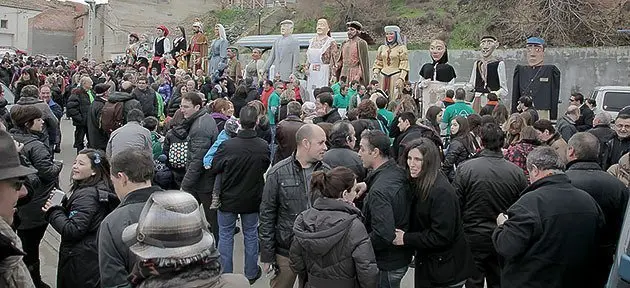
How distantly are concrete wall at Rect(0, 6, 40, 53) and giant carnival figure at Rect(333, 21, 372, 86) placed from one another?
184 ft

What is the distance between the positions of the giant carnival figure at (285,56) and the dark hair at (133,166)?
1159cm

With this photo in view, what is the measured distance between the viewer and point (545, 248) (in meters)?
4.12

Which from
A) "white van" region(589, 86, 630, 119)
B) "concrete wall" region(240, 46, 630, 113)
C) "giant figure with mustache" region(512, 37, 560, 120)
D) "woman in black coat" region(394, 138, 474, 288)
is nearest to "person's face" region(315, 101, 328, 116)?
"woman in black coat" region(394, 138, 474, 288)

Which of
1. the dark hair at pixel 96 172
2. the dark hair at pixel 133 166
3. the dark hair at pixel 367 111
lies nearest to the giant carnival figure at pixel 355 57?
the dark hair at pixel 367 111

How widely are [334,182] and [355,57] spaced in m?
10.1

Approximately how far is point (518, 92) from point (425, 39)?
17.6 m

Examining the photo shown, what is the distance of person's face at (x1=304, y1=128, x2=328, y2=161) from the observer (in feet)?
16.6

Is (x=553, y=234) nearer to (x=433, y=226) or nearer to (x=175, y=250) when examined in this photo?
(x=433, y=226)

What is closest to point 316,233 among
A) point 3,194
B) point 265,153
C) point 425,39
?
point 3,194

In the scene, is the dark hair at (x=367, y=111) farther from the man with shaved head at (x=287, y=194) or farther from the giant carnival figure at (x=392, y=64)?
the giant carnival figure at (x=392, y=64)

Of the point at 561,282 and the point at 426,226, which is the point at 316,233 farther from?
the point at 561,282

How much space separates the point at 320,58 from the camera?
48.8 ft

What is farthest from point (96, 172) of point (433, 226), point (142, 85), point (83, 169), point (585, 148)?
point (142, 85)

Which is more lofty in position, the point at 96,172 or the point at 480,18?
the point at 480,18
